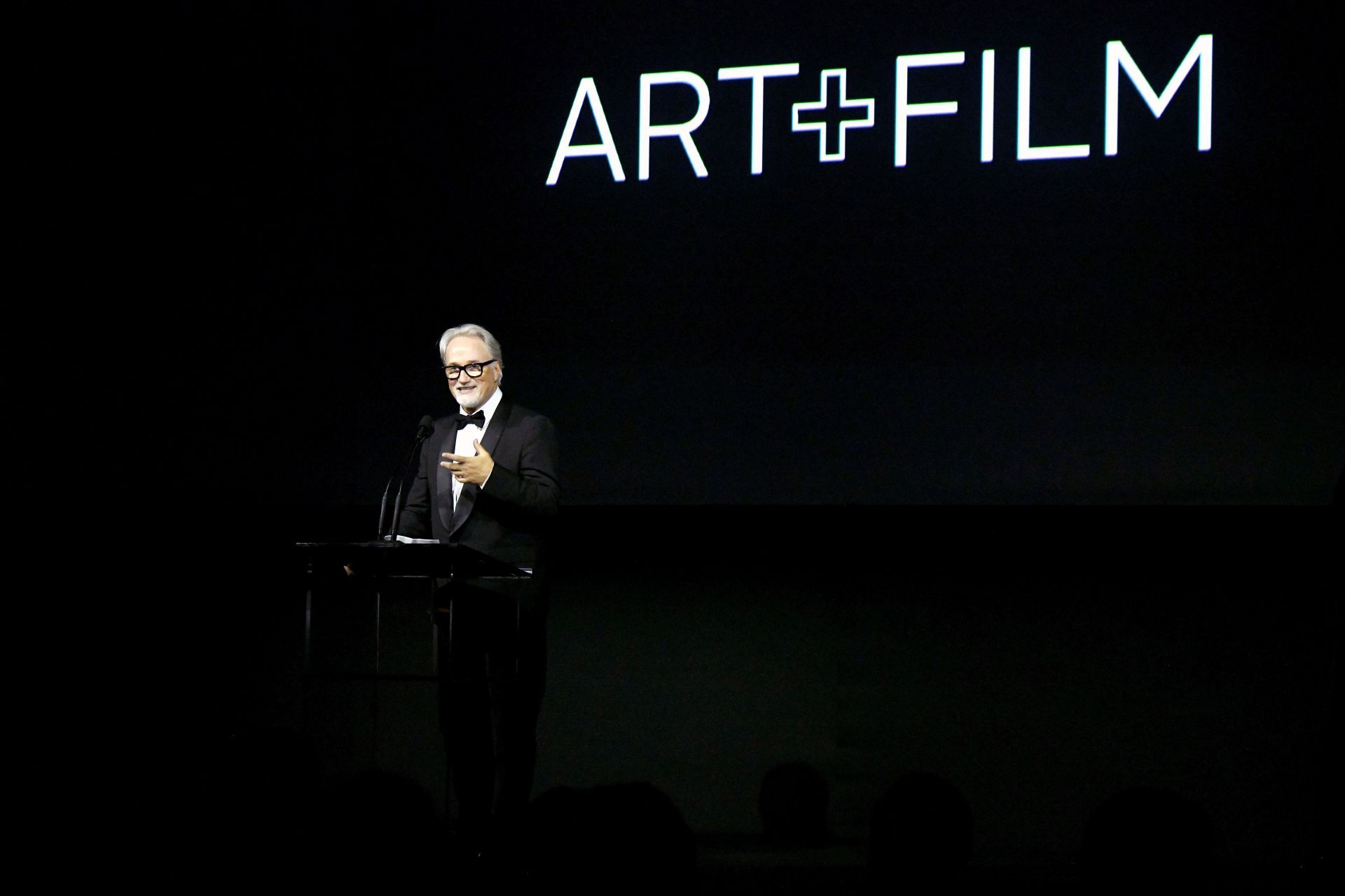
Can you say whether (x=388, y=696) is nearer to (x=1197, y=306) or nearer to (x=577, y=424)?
(x=577, y=424)

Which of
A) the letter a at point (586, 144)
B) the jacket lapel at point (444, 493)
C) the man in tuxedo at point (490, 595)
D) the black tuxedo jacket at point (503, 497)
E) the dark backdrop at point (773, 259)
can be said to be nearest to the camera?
the man in tuxedo at point (490, 595)

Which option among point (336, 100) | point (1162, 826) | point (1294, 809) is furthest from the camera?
point (336, 100)

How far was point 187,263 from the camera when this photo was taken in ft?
13.2

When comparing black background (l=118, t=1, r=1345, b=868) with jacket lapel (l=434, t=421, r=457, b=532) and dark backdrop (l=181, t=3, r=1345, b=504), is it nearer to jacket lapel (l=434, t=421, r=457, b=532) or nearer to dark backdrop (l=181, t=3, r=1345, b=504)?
dark backdrop (l=181, t=3, r=1345, b=504)

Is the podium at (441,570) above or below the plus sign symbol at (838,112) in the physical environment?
below

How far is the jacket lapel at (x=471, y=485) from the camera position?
Answer: 2.87m

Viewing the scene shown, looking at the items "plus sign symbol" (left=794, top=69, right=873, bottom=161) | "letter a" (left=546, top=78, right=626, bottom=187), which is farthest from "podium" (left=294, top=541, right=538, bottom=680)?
"plus sign symbol" (left=794, top=69, right=873, bottom=161)

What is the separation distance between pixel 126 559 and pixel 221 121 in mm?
1560

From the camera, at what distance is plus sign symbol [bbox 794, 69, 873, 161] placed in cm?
386

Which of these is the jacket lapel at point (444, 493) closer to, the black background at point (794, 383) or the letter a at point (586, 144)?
the black background at point (794, 383)

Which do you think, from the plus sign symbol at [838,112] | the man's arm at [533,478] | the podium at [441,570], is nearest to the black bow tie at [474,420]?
the man's arm at [533,478]

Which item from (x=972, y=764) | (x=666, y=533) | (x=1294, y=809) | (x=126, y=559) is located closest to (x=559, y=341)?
(x=666, y=533)

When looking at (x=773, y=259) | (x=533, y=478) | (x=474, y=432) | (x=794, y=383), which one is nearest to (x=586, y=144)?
(x=773, y=259)

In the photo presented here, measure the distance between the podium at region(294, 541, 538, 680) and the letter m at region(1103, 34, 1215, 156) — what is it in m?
2.36
